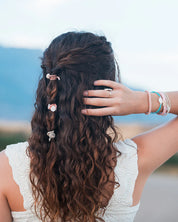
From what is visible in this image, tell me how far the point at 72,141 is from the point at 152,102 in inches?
14.6

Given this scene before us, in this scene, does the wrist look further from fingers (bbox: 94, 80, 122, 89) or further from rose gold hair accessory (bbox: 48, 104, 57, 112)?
rose gold hair accessory (bbox: 48, 104, 57, 112)

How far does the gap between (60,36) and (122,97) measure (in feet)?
1.05

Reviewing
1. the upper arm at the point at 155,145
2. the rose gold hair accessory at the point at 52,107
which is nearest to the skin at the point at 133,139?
the upper arm at the point at 155,145

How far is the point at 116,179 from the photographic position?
112cm

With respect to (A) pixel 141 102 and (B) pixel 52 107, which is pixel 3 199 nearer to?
(B) pixel 52 107

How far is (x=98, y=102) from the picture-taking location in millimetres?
1032

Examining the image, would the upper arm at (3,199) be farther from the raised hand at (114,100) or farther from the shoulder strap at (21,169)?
the raised hand at (114,100)

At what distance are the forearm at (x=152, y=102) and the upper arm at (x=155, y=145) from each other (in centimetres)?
9

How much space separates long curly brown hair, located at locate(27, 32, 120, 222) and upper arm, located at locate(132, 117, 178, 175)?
0.11 metres

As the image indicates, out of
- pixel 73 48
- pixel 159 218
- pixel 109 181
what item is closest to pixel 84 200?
pixel 109 181

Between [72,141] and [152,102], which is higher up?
[152,102]

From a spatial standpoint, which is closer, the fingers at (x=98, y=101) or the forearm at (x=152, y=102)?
the fingers at (x=98, y=101)

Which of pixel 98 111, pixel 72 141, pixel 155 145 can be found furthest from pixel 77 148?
pixel 155 145

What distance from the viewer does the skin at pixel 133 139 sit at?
105cm
